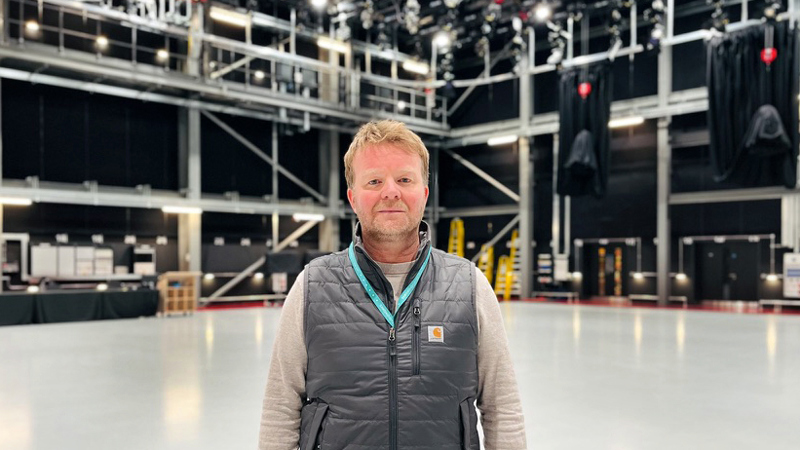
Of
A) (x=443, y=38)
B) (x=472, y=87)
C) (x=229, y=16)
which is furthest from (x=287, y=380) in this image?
(x=472, y=87)

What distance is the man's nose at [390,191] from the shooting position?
1.68 metres

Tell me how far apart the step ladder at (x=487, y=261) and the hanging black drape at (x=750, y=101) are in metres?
8.62

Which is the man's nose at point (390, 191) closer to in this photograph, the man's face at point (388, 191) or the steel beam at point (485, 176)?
the man's face at point (388, 191)

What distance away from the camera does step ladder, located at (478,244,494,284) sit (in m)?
22.6

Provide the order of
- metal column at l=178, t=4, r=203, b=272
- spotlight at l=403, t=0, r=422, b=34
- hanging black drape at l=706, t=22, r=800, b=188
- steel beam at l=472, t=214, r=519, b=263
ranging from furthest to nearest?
steel beam at l=472, t=214, r=519, b=263, metal column at l=178, t=4, r=203, b=272, spotlight at l=403, t=0, r=422, b=34, hanging black drape at l=706, t=22, r=800, b=188

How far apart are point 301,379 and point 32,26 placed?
17632 mm

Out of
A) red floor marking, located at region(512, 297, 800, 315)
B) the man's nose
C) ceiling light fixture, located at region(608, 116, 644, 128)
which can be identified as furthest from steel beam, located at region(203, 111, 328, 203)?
the man's nose

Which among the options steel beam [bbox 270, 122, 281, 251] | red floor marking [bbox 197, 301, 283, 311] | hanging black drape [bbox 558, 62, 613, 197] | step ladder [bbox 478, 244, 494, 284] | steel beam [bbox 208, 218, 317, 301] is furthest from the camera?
step ladder [bbox 478, 244, 494, 284]

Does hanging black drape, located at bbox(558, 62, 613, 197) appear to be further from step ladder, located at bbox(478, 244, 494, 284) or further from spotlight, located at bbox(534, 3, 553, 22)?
step ladder, located at bbox(478, 244, 494, 284)

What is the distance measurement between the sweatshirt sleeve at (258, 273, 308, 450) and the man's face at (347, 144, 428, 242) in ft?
0.89

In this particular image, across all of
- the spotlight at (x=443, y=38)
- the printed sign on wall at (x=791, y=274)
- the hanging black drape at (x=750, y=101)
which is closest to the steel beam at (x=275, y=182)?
the spotlight at (x=443, y=38)

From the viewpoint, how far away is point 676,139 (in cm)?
1922

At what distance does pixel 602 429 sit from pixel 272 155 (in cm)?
1769

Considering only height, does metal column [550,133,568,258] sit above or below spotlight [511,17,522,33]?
below
